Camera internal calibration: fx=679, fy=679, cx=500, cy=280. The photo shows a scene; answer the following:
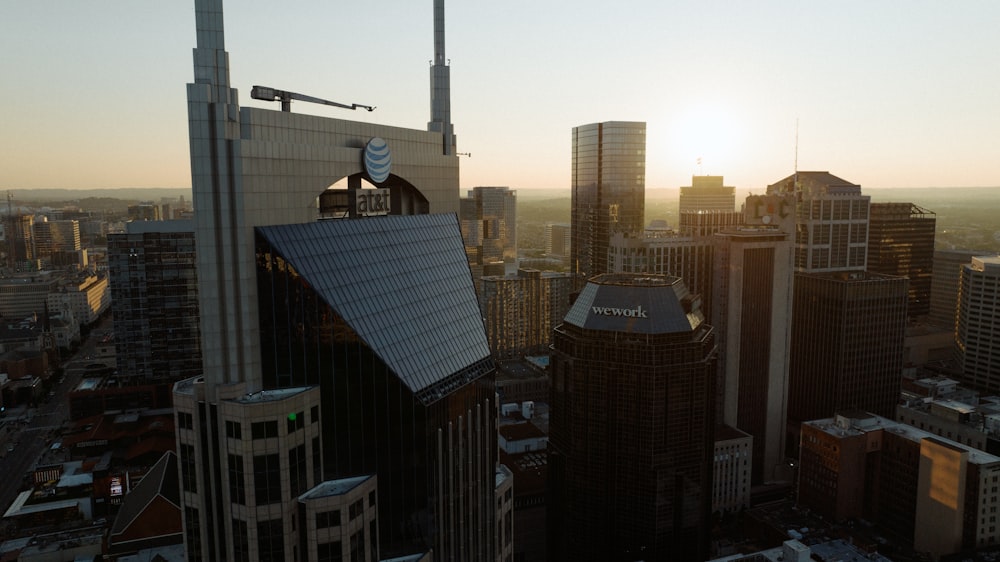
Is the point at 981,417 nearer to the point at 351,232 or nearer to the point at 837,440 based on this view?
the point at 837,440

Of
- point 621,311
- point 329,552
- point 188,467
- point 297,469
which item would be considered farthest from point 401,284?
point 621,311

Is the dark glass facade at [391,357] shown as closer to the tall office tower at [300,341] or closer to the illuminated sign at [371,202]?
the tall office tower at [300,341]

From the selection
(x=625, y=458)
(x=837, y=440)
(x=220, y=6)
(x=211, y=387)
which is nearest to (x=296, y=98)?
(x=220, y=6)

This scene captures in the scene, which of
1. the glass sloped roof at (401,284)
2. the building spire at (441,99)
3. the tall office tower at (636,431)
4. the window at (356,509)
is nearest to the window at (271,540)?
the window at (356,509)

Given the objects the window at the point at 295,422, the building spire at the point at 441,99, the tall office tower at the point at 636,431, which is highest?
the building spire at the point at 441,99

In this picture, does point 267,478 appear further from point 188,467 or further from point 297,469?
point 188,467

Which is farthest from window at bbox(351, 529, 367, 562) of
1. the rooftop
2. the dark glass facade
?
the dark glass facade
